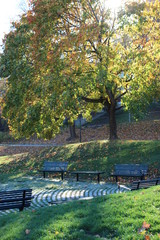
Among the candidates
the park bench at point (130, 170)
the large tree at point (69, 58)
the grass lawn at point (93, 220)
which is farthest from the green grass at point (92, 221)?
the large tree at point (69, 58)

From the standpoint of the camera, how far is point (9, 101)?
1695 centimetres

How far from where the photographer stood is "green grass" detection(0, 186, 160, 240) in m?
4.72

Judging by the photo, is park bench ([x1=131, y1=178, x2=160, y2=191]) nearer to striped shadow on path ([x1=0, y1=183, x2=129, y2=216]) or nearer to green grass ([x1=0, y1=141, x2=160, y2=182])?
striped shadow on path ([x1=0, y1=183, x2=129, y2=216])

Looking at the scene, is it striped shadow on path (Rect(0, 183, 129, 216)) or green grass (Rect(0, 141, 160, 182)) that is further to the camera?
green grass (Rect(0, 141, 160, 182))

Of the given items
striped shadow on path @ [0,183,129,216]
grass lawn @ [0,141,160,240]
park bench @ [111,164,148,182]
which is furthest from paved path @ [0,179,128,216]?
grass lawn @ [0,141,160,240]

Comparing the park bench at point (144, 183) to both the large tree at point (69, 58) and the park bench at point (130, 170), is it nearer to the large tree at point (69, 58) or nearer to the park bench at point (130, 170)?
the park bench at point (130, 170)

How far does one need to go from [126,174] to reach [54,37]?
314 inches

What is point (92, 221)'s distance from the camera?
5.33 meters

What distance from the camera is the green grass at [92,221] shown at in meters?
4.72

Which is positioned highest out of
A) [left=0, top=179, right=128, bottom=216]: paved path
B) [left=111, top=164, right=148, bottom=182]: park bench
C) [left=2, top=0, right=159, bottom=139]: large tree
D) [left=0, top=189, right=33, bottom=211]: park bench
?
[left=2, top=0, right=159, bottom=139]: large tree

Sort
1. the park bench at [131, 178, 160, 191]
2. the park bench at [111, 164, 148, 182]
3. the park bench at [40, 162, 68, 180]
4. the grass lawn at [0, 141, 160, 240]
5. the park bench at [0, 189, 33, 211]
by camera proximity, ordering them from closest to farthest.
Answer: the grass lawn at [0, 141, 160, 240] → the park bench at [0, 189, 33, 211] → the park bench at [131, 178, 160, 191] → the park bench at [111, 164, 148, 182] → the park bench at [40, 162, 68, 180]

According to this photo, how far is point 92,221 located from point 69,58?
10944 millimetres

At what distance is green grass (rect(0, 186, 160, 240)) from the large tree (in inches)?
A: 317

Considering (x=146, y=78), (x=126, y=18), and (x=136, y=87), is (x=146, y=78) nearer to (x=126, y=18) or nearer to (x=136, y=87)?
(x=136, y=87)
